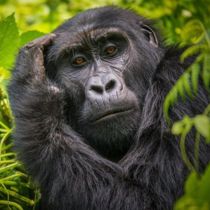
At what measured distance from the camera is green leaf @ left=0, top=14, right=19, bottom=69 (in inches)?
193

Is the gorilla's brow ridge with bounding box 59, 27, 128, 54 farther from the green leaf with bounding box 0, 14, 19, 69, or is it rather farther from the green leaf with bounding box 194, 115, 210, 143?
the green leaf with bounding box 194, 115, 210, 143

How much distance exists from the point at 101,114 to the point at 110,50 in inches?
29.0

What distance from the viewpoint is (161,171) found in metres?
4.02

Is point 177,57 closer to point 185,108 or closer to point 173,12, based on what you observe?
point 185,108

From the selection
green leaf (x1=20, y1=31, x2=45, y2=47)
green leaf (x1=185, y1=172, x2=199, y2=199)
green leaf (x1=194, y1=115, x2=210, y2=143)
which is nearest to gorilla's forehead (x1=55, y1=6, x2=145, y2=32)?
green leaf (x1=20, y1=31, x2=45, y2=47)

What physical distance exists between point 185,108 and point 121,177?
27.1 inches

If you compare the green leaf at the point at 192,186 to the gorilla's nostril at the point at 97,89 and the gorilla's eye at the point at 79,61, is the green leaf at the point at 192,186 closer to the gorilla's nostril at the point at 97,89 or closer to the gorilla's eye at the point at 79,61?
the gorilla's nostril at the point at 97,89

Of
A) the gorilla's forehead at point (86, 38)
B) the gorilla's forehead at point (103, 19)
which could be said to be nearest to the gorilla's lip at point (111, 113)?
the gorilla's forehead at point (86, 38)

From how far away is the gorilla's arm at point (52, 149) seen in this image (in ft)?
13.5

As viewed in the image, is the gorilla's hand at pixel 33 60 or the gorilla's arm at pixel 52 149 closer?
the gorilla's arm at pixel 52 149

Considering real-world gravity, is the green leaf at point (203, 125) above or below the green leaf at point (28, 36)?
above

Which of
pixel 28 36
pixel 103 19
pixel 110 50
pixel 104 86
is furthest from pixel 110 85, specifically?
pixel 28 36

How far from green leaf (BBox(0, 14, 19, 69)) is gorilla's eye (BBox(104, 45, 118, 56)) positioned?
81 centimetres

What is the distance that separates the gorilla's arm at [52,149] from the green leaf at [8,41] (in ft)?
1.19
